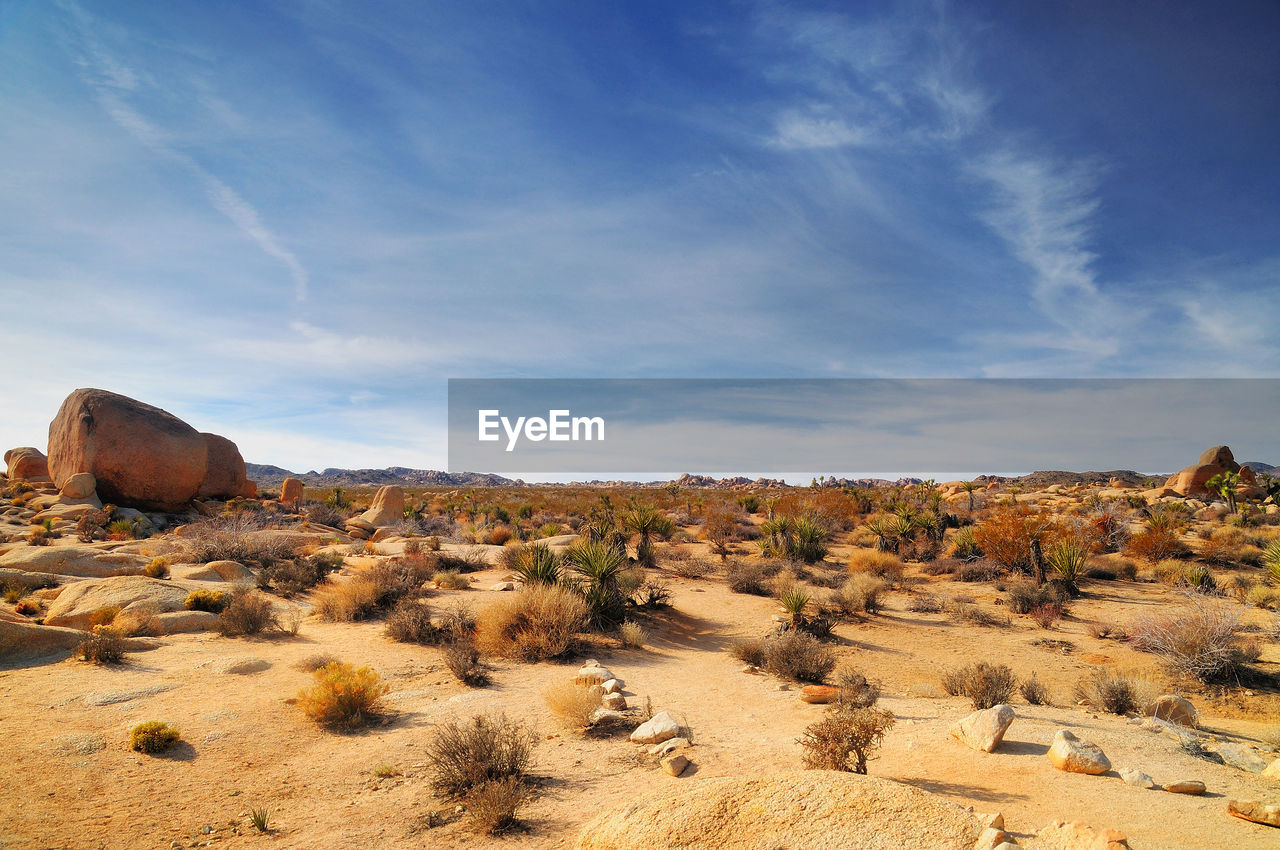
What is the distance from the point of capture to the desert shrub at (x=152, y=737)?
6.02 metres

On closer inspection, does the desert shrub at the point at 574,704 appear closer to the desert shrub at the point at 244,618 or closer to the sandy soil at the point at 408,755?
the sandy soil at the point at 408,755

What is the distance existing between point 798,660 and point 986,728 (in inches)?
151

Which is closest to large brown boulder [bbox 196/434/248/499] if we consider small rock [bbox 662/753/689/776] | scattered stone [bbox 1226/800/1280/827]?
small rock [bbox 662/753/689/776]

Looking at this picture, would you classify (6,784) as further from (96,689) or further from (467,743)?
(467,743)

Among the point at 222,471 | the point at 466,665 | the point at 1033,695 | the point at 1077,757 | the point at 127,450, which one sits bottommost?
the point at 1033,695

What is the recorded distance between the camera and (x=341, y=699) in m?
7.09

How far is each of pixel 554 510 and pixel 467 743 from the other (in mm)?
32803

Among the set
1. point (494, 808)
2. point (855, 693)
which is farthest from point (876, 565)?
point (494, 808)

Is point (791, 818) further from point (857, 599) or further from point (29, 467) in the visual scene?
point (29, 467)

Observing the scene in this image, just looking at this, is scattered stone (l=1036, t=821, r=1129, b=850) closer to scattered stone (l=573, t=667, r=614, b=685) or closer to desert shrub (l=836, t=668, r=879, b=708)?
desert shrub (l=836, t=668, r=879, b=708)

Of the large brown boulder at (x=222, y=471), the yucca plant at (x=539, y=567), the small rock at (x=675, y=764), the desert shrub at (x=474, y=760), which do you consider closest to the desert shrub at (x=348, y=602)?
the yucca plant at (x=539, y=567)

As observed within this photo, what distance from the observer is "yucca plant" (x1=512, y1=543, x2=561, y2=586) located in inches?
516

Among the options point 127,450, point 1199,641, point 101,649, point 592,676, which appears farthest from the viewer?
point 127,450

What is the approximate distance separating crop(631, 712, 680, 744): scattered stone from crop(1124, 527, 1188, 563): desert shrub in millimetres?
20292
